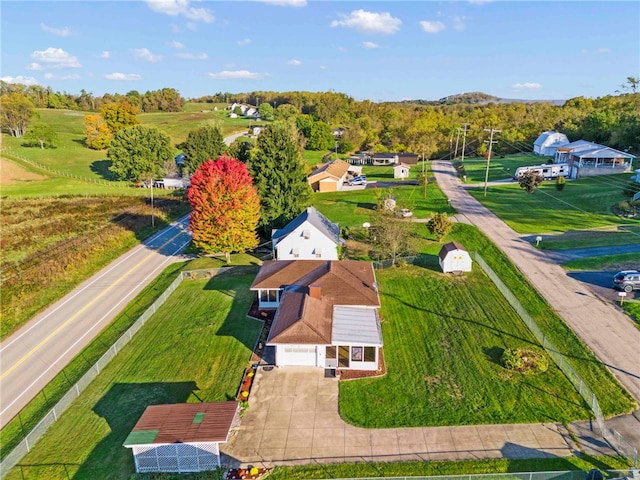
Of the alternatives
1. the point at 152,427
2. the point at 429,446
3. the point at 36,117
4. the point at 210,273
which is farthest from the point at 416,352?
the point at 36,117

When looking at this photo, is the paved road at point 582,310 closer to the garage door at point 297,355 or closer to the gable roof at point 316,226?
the gable roof at point 316,226

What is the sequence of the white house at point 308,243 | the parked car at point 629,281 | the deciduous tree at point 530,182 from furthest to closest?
the deciduous tree at point 530,182
the white house at point 308,243
the parked car at point 629,281

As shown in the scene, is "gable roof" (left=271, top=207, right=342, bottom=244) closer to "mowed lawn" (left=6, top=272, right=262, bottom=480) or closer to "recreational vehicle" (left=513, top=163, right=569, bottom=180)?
"mowed lawn" (left=6, top=272, right=262, bottom=480)

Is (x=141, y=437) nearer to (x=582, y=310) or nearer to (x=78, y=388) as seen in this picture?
(x=78, y=388)

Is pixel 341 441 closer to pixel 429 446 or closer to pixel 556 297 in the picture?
pixel 429 446

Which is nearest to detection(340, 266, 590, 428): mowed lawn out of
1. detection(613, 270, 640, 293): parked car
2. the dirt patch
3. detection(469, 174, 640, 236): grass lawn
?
detection(613, 270, 640, 293): parked car

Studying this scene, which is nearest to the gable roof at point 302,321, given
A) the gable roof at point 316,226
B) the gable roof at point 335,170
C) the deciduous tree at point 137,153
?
the gable roof at point 316,226

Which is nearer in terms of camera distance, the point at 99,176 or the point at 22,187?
the point at 22,187
